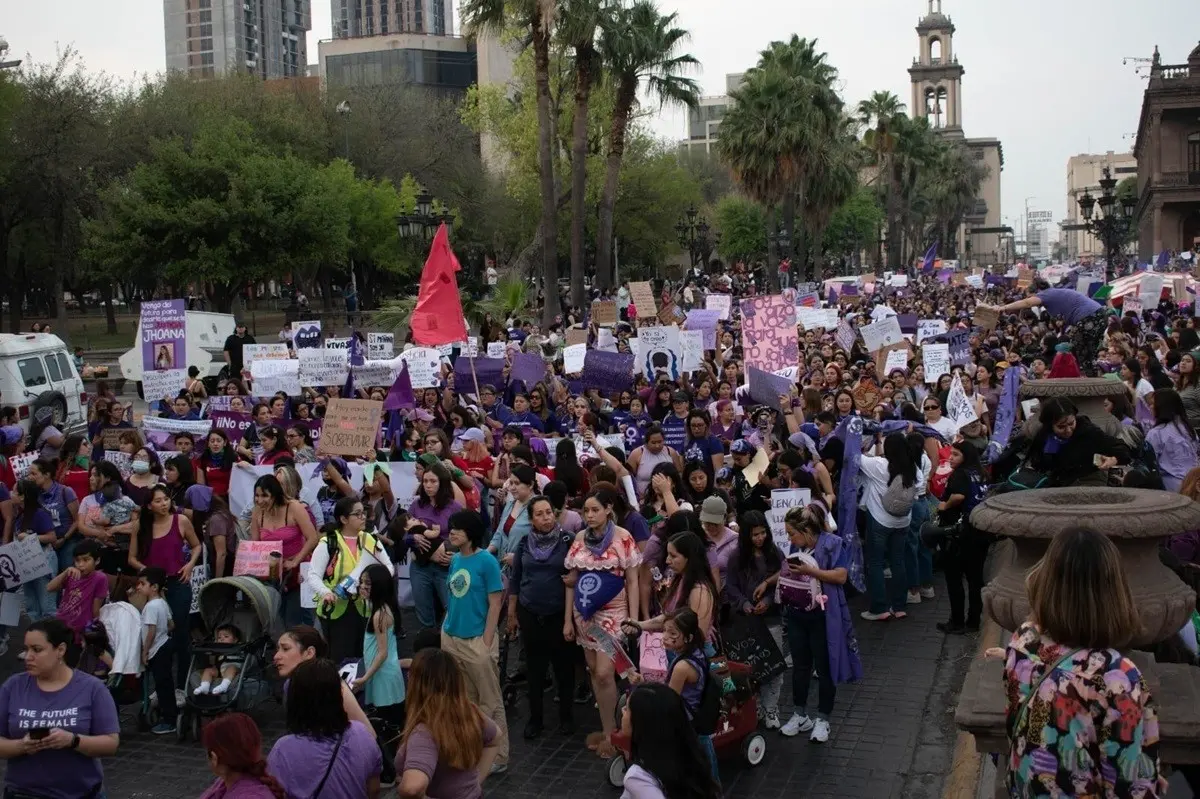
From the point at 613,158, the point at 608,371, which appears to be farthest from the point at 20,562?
the point at 613,158

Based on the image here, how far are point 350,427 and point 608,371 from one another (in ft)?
16.1

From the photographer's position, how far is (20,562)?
10.4m

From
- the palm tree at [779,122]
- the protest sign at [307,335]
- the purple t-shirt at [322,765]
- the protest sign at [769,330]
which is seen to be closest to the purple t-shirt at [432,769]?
the purple t-shirt at [322,765]

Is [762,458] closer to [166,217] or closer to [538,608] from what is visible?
[538,608]

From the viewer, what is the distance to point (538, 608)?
27.6ft

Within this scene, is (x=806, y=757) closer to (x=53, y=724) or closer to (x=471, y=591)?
(x=471, y=591)

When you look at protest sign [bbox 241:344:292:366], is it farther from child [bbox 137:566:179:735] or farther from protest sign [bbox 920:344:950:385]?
child [bbox 137:566:179:735]

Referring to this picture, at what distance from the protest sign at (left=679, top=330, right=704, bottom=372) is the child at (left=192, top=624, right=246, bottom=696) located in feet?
32.5

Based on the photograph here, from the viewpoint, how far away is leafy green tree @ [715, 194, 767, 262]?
85.8 meters

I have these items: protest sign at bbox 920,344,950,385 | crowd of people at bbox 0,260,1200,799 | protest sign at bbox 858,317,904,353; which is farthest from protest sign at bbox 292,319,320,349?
protest sign at bbox 920,344,950,385

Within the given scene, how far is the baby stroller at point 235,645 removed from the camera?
8625 millimetres

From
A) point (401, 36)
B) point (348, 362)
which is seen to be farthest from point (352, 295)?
point (401, 36)

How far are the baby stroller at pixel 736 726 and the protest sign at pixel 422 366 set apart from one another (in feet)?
28.4

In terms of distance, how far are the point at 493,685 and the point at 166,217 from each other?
3753 centimetres
